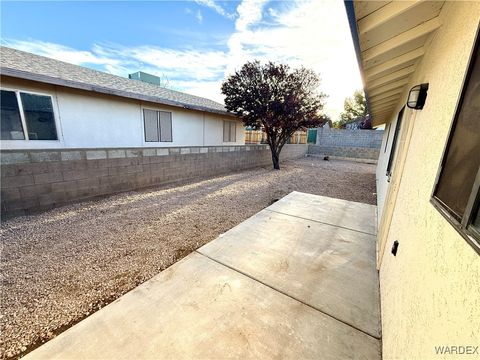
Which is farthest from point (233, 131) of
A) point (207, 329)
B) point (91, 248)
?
point (207, 329)

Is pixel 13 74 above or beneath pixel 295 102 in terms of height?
beneath

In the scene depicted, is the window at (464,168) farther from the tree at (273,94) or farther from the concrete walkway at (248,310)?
the tree at (273,94)

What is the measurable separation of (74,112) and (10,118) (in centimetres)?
119

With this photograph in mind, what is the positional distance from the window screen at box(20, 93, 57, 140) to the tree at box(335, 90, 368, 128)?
87.7 feet

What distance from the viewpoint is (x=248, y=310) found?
A: 184 centimetres

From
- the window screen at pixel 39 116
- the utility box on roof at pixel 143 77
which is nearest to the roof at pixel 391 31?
the window screen at pixel 39 116

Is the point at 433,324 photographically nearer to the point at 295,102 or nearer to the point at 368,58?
the point at 368,58

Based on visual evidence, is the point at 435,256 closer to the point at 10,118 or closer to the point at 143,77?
the point at 10,118

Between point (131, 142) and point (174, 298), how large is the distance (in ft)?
19.7

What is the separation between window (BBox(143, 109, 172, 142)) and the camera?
6945mm

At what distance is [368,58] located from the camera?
2.50 metres

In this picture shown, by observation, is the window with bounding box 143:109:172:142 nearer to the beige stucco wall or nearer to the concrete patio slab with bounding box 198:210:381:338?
the concrete patio slab with bounding box 198:210:381:338

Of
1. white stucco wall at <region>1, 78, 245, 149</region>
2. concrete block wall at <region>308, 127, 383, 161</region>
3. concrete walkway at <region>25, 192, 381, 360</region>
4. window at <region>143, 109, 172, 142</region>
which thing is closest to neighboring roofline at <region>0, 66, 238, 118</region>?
white stucco wall at <region>1, 78, 245, 149</region>

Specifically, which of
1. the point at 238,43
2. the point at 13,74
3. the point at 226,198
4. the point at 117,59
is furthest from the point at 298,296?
the point at 117,59
